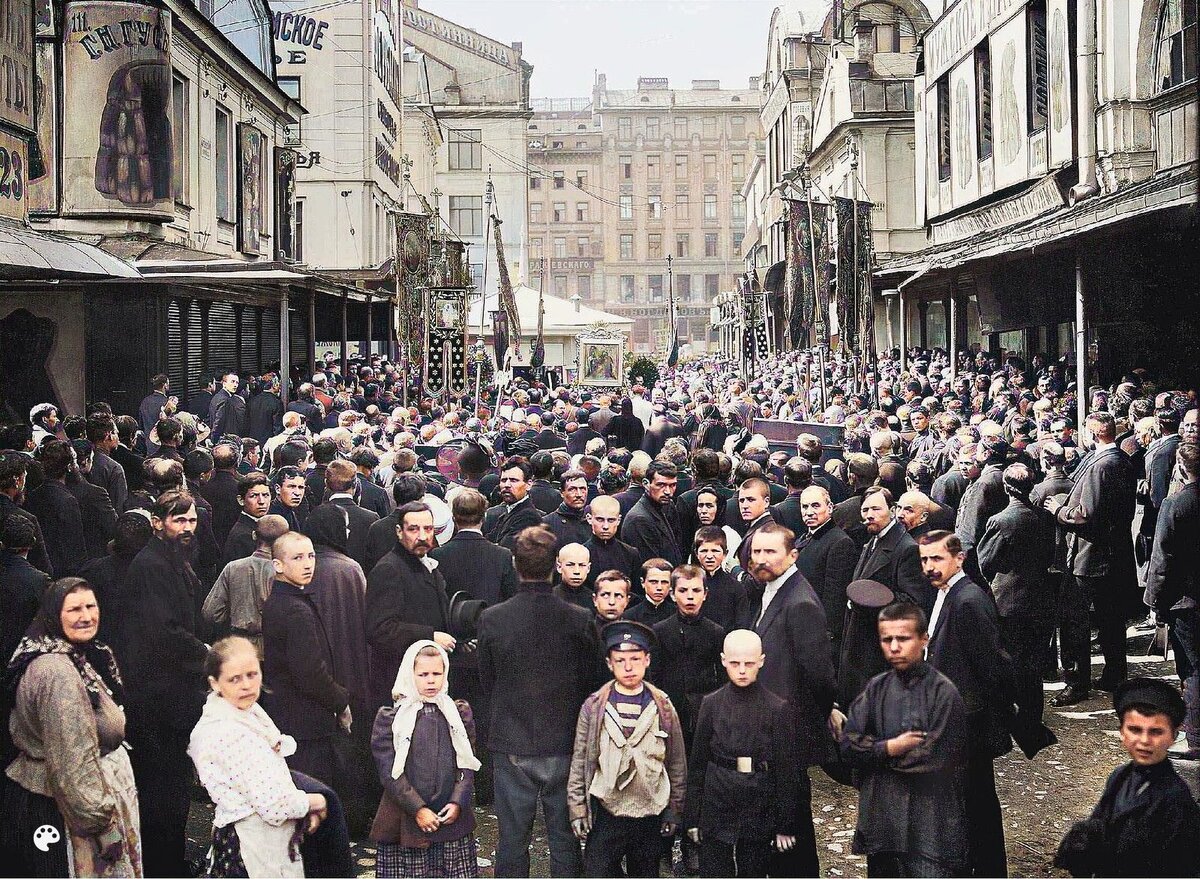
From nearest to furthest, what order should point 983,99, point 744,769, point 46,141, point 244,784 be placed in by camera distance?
point 244,784, point 744,769, point 46,141, point 983,99

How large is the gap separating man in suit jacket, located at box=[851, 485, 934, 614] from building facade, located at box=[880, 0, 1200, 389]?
7087 millimetres

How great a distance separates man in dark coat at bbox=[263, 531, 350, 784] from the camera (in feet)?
21.5

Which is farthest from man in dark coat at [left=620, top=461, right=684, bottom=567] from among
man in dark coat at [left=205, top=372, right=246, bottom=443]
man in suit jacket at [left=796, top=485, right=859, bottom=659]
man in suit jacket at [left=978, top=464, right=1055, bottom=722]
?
man in dark coat at [left=205, top=372, right=246, bottom=443]

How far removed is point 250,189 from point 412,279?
9007 mm

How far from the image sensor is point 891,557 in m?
7.38

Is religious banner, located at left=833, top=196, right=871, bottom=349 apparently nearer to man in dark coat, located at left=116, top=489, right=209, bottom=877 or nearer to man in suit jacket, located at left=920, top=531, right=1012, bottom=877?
man in suit jacket, located at left=920, top=531, right=1012, bottom=877

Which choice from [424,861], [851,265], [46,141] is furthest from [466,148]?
[424,861]

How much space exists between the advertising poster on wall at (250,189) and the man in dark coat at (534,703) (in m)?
22.8

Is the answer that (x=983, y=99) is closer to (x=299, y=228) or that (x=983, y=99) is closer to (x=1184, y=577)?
(x=299, y=228)

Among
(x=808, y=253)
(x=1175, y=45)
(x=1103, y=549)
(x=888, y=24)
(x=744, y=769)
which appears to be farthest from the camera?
(x=888, y=24)

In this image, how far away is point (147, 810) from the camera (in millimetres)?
6508

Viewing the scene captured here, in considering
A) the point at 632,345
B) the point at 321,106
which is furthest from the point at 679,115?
the point at 321,106

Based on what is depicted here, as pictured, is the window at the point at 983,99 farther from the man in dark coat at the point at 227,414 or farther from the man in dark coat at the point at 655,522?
the man in dark coat at the point at 655,522

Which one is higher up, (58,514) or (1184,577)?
(58,514)
